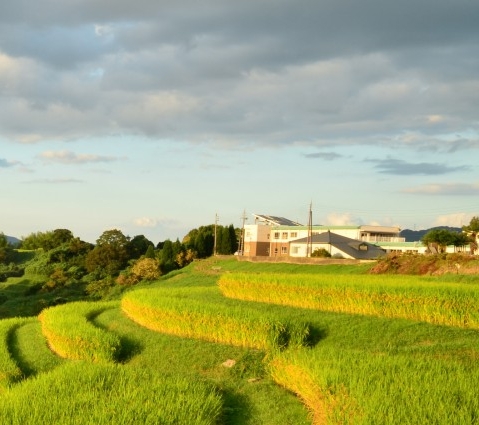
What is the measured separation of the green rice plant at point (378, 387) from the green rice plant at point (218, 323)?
107 inches

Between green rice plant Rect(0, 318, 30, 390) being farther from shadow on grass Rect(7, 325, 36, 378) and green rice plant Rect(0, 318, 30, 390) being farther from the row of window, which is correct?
the row of window

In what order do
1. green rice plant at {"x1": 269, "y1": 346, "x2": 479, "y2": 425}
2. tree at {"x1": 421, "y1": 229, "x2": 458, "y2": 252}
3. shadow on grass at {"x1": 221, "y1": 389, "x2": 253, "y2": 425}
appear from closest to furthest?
green rice plant at {"x1": 269, "y1": 346, "x2": 479, "y2": 425}
shadow on grass at {"x1": 221, "y1": 389, "x2": 253, "y2": 425}
tree at {"x1": 421, "y1": 229, "x2": 458, "y2": 252}

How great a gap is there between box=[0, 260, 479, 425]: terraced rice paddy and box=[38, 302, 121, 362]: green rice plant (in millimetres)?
37

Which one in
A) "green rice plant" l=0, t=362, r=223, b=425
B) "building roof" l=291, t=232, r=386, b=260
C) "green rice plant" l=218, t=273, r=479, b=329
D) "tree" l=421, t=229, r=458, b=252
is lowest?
"green rice plant" l=0, t=362, r=223, b=425

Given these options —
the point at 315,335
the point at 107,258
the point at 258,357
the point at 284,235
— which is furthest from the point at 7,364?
the point at 284,235

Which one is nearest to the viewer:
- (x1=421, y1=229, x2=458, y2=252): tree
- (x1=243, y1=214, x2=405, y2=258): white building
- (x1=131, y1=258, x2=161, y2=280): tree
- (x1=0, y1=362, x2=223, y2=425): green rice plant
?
(x1=0, y1=362, x2=223, y2=425): green rice plant

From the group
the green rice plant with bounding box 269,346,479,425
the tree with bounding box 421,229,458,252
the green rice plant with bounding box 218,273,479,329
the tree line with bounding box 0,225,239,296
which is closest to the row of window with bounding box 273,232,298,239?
the tree line with bounding box 0,225,239,296

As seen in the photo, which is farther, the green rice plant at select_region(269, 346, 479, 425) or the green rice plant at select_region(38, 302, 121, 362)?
the green rice plant at select_region(38, 302, 121, 362)

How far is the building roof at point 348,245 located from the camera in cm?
6020

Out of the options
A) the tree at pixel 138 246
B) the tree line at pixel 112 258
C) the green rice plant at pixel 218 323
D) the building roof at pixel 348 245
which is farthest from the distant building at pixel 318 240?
the green rice plant at pixel 218 323

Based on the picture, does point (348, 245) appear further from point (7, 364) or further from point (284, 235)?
point (7, 364)

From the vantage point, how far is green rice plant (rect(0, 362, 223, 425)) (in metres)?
9.27

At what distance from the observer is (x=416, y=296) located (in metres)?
16.4

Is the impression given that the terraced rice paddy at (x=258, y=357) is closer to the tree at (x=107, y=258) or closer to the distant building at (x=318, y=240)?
the tree at (x=107, y=258)
